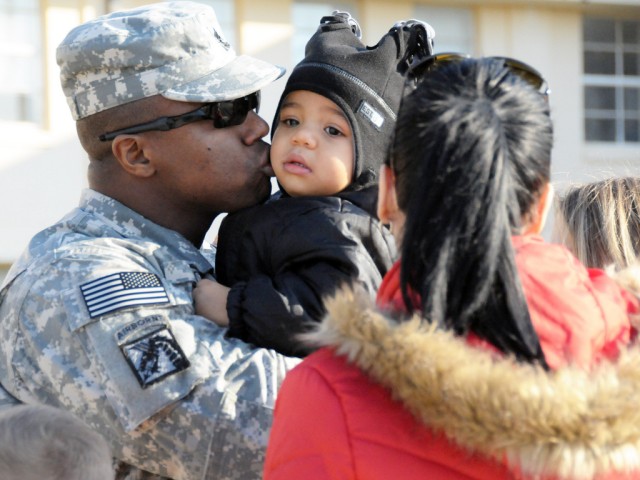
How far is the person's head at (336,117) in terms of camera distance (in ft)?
9.25

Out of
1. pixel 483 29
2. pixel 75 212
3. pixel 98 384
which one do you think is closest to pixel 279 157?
pixel 75 212

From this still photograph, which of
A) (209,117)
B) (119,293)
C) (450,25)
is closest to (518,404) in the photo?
(119,293)

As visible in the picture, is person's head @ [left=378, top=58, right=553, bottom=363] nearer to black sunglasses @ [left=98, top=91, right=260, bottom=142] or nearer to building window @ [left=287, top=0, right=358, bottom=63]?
black sunglasses @ [left=98, top=91, right=260, bottom=142]

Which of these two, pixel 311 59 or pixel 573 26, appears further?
pixel 573 26

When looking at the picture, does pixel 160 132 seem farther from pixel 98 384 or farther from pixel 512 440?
pixel 512 440

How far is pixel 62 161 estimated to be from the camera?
11.1m

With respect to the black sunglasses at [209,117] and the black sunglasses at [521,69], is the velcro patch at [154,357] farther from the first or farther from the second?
the black sunglasses at [521,69]

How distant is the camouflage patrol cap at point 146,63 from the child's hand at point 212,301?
47cm

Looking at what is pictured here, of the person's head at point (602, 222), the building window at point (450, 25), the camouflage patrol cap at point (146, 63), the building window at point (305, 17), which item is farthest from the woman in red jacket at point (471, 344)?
the building window at point (450, 25)

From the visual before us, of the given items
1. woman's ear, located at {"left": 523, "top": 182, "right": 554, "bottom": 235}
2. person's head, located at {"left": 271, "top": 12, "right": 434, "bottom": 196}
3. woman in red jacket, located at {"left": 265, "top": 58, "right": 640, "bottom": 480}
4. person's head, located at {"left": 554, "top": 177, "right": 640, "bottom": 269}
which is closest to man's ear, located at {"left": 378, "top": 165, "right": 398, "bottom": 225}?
woman in red jacket, located at {"left": 265, "top": 58, "right": 640, "bottom": 480}

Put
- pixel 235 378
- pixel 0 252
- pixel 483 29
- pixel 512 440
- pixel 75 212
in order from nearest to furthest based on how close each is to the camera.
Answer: pixel 512 440
pixel 235 378
pixel 75 212
pixel 0 252
pixel 483 29

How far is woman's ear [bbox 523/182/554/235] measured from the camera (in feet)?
5.82

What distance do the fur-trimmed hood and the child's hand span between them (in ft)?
3.11

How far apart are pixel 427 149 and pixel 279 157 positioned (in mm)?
1217
